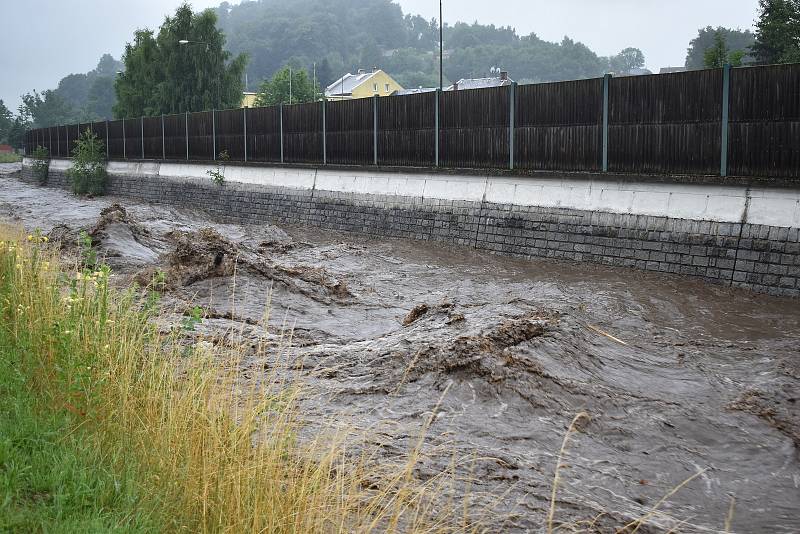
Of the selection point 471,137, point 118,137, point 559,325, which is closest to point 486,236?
point 471,137

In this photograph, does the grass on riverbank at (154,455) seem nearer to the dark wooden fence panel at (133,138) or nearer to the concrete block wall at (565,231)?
the concrete block wall at (565,231)

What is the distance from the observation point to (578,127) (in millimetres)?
17344

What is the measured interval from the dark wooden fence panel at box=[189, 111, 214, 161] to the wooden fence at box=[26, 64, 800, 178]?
16.5ft

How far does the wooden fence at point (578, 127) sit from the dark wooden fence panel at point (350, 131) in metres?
0.03

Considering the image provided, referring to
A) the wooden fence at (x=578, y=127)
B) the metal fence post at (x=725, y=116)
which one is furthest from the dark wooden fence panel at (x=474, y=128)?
the metal fence post at (x=725, y=116)

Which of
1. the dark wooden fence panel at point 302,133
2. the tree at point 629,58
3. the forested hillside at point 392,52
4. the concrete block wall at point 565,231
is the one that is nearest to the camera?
the concrete block wall at point 565,231

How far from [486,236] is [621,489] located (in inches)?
499

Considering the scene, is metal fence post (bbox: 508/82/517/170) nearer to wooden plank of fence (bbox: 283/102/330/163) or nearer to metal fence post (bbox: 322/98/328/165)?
metal fence post (bbox: 322/98/328/165)

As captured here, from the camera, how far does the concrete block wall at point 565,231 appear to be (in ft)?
43.6

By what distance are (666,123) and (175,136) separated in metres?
25.6

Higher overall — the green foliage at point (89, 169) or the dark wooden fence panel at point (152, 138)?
the dark wooden fence panel at point (152, 138)

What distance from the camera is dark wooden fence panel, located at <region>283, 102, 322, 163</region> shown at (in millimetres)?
26344

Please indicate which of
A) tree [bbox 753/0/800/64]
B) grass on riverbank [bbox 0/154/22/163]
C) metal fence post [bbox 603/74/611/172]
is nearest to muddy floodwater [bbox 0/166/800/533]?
metal fence post [bbox 603/74/611/172]

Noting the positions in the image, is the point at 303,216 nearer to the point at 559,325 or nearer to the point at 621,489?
the point at 559,325
